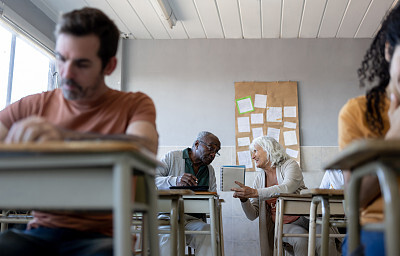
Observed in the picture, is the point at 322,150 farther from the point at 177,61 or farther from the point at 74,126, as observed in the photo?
the point at 74,126

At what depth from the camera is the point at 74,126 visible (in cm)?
143

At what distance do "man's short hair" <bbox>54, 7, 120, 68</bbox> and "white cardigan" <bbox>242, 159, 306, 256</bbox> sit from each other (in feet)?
9.21

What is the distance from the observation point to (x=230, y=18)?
16.4ft

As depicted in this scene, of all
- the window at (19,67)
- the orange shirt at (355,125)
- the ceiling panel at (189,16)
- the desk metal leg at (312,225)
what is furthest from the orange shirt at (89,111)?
the ceiling panel at (189,16)

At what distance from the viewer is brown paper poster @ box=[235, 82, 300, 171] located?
17.1 feet

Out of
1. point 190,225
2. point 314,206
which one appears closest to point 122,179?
point 314,206

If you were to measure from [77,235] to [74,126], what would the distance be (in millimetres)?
347

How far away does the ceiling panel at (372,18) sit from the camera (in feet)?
15.1

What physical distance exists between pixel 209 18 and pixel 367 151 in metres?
4.26

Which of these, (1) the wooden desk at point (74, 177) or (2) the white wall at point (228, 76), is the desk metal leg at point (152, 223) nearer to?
(1) the wooden desk at point (74, 177)

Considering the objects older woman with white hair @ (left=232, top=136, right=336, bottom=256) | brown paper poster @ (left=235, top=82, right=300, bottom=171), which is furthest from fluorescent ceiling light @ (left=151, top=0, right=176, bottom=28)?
older woman with white hair @ (left=232, top=136, right=336, bottom=256)

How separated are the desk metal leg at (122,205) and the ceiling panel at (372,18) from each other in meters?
4.26

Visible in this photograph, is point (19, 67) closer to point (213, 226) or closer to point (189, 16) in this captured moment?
point (189, 16)

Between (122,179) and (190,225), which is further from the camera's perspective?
(190,225)
